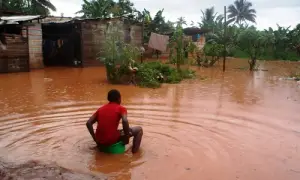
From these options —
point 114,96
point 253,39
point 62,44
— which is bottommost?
point 114,96

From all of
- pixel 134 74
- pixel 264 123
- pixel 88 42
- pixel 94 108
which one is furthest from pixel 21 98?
pixel 88 42

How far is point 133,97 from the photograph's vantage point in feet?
31.2

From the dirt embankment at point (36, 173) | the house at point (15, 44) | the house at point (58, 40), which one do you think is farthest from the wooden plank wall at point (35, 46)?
the dirt embankment at point (36, 173)

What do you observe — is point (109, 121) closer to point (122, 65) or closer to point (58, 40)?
point (122, 65)

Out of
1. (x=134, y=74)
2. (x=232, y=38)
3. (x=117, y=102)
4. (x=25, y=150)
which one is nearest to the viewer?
(x=117, y=102)

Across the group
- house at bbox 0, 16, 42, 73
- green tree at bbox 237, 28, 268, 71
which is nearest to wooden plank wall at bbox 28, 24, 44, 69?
house at bbox 0, 16, 42, 73

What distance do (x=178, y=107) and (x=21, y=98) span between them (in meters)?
4.65

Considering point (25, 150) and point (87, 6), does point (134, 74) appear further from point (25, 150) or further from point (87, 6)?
point (87, 6)

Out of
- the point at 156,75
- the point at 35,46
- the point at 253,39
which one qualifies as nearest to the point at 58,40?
the point at 35,46

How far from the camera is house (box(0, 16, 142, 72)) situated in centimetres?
1567

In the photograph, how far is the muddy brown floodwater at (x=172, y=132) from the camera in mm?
4301

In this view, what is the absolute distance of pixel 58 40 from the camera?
2003 cm

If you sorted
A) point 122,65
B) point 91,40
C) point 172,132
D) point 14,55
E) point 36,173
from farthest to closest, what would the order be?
point 91,40 → point 14,55 → point 122,65 → point 172,132 → point 36,173

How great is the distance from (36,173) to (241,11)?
50933mm
